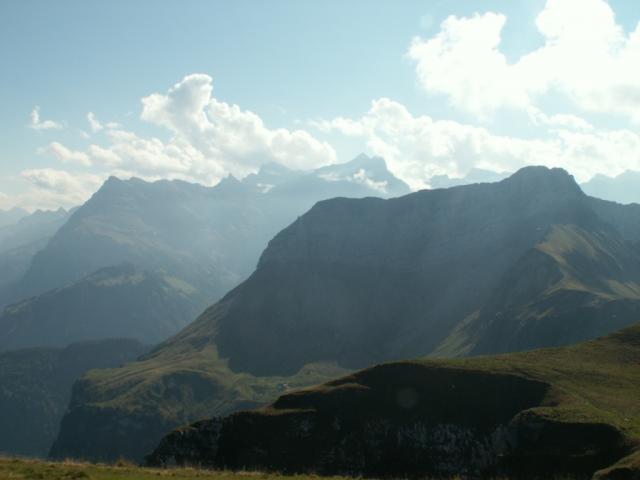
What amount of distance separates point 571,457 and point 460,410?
48.2 ft

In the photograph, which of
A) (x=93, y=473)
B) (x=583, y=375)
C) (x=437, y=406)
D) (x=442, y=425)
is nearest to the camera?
(x=93, y=473)

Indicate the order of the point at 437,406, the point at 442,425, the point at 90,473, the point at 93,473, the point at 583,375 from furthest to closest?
1. the point at 583,375
2. the point at 437,406
3. the point at 442,425
4. the point at 93,473
5. the point at 90,473

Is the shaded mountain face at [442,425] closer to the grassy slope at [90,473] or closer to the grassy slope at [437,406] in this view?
the grassy slope at [437,406]

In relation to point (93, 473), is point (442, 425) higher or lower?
lower

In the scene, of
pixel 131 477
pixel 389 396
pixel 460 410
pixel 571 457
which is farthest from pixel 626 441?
pixel 131 477

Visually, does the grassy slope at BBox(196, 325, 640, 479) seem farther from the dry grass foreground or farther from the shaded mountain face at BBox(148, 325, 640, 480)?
the dry grass foreground

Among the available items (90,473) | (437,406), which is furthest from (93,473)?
(437,406)

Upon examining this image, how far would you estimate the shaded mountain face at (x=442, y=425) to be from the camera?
51.8 meters

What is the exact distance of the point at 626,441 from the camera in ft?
157

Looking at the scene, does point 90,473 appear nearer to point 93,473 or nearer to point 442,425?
point 93,473

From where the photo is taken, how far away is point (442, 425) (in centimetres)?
6059

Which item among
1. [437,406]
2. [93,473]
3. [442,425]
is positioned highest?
[93,473]

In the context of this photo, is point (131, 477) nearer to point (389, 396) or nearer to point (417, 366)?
point (389, 396)

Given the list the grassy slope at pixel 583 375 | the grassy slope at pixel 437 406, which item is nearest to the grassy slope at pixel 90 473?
the grassy slope at pixel 437 406
